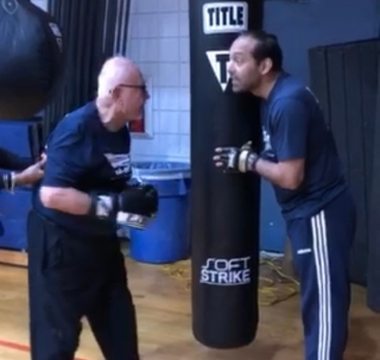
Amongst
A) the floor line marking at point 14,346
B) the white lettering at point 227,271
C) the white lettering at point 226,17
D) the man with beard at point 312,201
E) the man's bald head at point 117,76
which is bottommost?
the floor line marking at point 14,346

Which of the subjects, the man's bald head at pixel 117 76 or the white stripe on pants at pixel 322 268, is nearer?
the man's bald head at pixel 117 76

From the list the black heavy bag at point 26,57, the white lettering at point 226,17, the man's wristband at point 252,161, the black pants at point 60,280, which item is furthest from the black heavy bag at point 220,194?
the black heavy bag at point 26,57

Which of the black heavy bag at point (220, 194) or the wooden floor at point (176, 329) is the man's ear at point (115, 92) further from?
the wooden floor at point (176, 329)

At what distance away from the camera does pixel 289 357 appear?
12.2 ft

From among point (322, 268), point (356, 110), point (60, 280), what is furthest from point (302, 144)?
point (356, 110)

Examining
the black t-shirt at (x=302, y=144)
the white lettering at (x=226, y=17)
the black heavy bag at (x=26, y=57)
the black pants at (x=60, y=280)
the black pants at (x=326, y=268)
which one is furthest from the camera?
the white lettering at (x=226, y=17)

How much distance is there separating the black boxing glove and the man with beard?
0.50 m

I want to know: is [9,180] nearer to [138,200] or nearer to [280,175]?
[138,200]

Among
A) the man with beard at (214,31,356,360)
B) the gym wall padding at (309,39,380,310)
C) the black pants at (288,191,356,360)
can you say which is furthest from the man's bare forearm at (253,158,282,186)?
the gym wall padding at (309,39,380,310)

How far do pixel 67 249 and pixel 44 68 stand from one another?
2.48 feet

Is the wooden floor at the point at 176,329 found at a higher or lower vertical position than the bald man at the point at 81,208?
lower

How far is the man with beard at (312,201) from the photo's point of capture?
3.05 meters

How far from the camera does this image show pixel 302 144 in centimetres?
299

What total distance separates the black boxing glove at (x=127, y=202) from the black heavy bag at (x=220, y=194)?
70 cm
